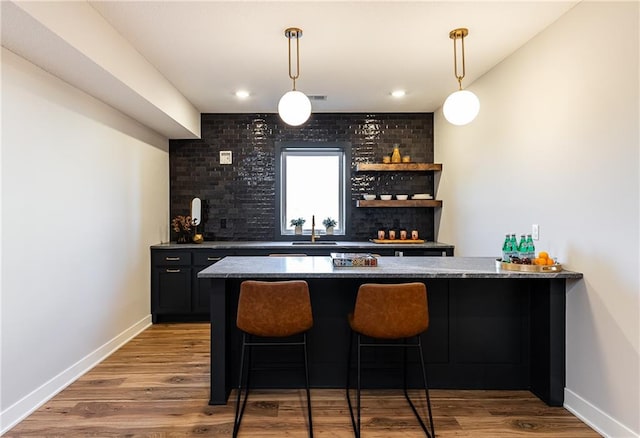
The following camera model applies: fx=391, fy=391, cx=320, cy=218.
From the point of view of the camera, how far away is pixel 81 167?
3098 millimetres

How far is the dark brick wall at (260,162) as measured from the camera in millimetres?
5008

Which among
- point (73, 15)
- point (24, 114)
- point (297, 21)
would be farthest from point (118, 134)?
point (297, 21)

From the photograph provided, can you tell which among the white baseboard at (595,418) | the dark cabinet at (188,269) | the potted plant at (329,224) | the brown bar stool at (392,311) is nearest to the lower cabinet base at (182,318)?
the dark cabinet at (188,269)

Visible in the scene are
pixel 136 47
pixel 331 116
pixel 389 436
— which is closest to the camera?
pixel 389 436

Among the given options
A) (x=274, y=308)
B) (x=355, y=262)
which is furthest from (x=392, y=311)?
(x=274, y=308)

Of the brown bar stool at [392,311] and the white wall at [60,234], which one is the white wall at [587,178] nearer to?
the brown bar stool at [392,311]

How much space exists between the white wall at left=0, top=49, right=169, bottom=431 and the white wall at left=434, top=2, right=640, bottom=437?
3.06 meters

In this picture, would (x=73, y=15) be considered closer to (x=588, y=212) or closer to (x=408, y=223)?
(x=588, y=212)

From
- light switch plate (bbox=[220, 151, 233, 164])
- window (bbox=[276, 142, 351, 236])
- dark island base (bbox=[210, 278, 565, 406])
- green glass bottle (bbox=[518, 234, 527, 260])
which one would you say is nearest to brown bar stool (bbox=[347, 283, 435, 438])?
dark island base (bbox=[210, 278, 565, 406])

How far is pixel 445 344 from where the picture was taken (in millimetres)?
2771

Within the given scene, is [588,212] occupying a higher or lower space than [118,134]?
lower

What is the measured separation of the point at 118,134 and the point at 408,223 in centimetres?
347

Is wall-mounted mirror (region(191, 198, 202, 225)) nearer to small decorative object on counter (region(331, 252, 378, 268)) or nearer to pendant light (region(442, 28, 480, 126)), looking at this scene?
small decorative object on counter (region(331, 252, 378, 268))

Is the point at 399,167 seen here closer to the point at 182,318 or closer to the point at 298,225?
the point at 298,225
